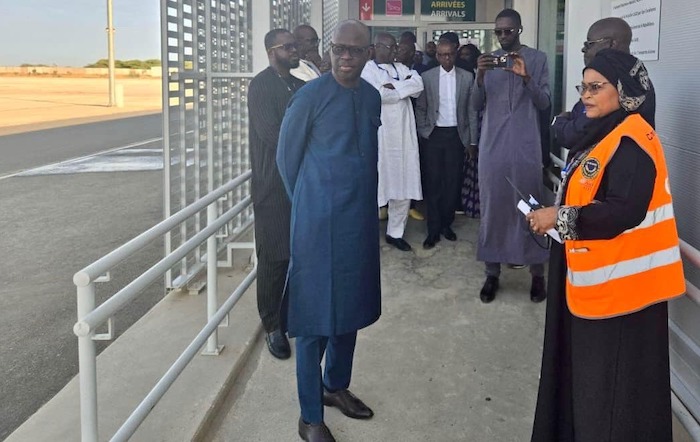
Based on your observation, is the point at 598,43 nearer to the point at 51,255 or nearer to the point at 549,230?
the point at 549,230

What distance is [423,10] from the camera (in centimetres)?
991

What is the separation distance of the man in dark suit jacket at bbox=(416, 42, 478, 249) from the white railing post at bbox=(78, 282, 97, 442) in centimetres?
421

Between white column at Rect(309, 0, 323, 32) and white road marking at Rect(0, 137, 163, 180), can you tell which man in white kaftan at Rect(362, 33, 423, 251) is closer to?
white column at Rect(309, 0, 323, 32)

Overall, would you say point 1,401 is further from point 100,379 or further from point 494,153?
point 494,153

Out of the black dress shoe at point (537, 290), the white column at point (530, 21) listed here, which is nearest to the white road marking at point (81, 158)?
the white column at point (530, 21)

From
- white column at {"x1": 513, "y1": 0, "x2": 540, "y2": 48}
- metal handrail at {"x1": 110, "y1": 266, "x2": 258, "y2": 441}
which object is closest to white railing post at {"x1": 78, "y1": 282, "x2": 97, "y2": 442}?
metal handrail at {"x1": 110, "y1": 266, "x2": 258, "y2": 441}

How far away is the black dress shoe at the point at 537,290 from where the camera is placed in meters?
4.79

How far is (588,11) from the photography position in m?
4.90

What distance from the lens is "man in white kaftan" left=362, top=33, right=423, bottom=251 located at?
596cm

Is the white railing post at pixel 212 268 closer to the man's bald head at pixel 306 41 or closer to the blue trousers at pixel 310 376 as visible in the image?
the blue trousers at pixel 310 376

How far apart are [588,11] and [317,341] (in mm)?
3359

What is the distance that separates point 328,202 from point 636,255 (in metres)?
1.19

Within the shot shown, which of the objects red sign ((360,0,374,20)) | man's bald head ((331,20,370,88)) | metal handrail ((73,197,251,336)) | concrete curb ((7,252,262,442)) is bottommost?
concrete curb ((7,252,262,442))

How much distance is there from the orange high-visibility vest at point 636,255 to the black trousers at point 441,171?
152 inches
